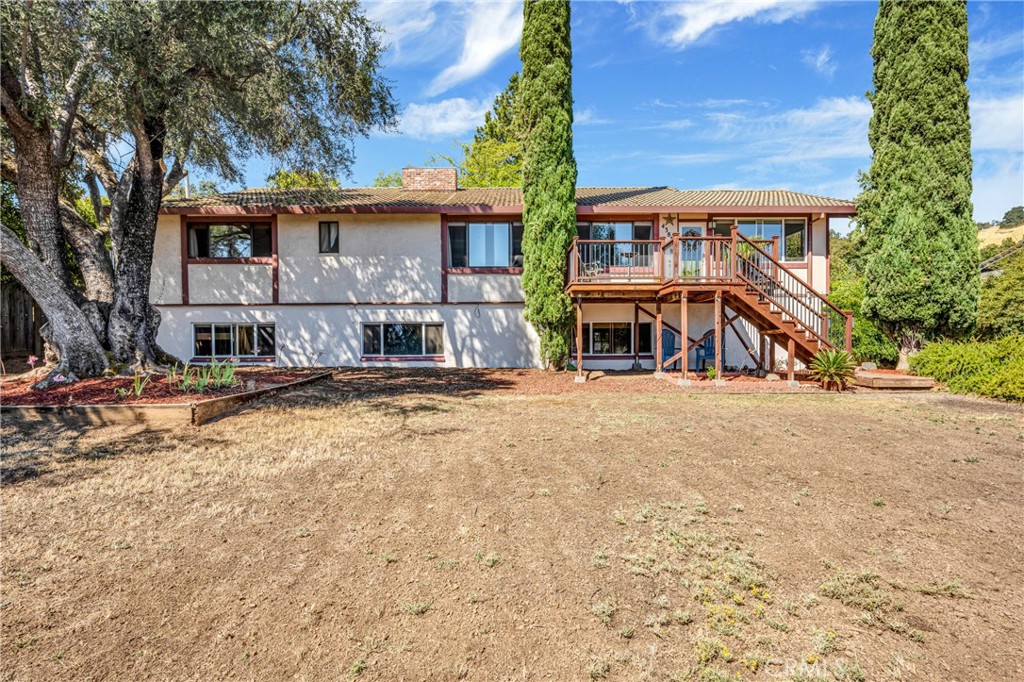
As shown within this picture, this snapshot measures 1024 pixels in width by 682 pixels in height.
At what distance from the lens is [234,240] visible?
48.0 ft

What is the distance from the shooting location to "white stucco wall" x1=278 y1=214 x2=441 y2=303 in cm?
1448

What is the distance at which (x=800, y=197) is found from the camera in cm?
1527

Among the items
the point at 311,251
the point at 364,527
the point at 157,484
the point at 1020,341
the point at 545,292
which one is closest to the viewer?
the point at 364,527

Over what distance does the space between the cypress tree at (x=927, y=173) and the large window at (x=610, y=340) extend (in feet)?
20.0

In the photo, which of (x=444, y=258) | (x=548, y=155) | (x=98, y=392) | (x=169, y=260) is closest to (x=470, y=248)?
(x=444, y=258)

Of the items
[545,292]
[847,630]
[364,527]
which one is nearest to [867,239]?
[545,292]

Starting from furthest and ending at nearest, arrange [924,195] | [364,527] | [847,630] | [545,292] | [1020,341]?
[545,292] < [924,195] < [1020,341] < [364,527] < [847,630]

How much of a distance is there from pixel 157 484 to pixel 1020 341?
1461 centimetres

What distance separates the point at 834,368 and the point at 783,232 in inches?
231

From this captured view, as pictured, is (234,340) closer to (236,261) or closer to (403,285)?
(236,261)

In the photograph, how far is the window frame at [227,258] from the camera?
47.1 ft

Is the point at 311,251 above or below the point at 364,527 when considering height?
above

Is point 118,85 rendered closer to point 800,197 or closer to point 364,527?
point 364,527

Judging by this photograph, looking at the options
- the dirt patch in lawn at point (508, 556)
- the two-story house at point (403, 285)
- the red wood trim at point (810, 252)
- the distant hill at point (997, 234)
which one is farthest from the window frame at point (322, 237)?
the distant hill at point (997, 234)
